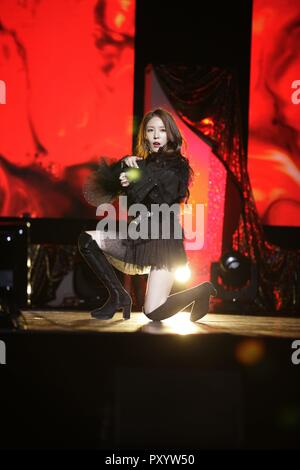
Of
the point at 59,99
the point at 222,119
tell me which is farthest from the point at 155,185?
the point at 59,99

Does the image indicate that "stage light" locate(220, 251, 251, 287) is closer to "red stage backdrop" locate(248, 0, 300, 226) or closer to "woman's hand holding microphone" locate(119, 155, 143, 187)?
"red stage backdrop" locate(248, 0, 300, 226)

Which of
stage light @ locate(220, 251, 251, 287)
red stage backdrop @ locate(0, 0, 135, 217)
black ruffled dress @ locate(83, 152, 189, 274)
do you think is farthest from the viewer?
red stage backdrop @ locate(0, 0, 135, 217)

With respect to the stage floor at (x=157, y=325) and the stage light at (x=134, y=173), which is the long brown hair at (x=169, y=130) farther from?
the stage floor at (x=157, y=325)

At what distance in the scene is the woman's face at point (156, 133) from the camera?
3352 millimetres

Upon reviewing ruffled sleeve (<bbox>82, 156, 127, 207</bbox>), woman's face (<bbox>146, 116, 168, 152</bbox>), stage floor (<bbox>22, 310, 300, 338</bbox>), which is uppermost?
woman's face (<bbox>146, 116, 168, 152</bbox>)

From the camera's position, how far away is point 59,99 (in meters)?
5.95

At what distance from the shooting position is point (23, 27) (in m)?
5.93

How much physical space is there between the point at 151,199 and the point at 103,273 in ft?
1.56

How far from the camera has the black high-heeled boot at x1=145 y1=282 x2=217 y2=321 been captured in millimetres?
3218

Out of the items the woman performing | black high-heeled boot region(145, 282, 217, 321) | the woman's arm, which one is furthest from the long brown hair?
black high-heeled boot region(145, 282, 217, 321)

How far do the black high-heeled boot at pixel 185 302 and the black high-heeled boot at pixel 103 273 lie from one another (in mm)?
206

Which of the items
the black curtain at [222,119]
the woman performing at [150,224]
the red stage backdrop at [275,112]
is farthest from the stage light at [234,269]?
the woman performing at [150,224]

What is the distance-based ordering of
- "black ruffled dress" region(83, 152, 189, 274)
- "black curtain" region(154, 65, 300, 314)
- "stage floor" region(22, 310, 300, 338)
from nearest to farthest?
"stage floor" region(22, 310, 300, 338), "black ruffled dress" region(83, 152, 189, 274), "black curtain" region(154, 65, 300, 314)

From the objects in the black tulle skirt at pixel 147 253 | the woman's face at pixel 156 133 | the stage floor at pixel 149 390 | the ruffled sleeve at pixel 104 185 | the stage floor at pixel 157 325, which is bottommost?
the stage floor at pixel 149 390
